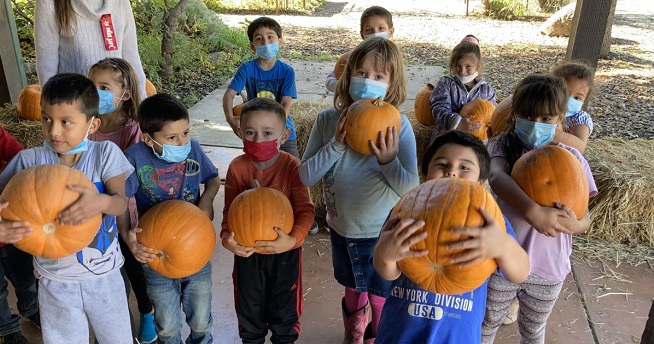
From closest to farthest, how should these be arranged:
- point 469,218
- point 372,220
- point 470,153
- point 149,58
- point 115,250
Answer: point 469,218 < point 470,153 < point 115,250 < point 372,220 < point 149,58

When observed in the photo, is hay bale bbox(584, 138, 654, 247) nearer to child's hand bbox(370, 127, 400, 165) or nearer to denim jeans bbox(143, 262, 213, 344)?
child's hand bbox(370, 127, 400, 165)

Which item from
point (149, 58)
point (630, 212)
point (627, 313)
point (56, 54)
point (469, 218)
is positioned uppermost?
point (56, 54)

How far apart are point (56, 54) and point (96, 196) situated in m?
1.93

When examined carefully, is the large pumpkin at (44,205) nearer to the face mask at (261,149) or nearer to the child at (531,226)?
the face mask at (261,149)

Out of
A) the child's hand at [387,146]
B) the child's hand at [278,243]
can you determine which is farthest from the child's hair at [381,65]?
the child's hand at [278,243]

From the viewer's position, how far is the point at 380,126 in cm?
262

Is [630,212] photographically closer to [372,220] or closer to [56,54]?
[372,220]

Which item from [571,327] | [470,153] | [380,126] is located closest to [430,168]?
[470,153]

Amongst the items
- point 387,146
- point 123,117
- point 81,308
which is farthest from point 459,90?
point 81,308

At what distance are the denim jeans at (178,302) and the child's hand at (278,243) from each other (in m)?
0.50

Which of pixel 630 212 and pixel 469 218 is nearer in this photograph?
pixel 469 218

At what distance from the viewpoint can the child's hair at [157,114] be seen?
270cm

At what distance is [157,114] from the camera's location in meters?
2.71

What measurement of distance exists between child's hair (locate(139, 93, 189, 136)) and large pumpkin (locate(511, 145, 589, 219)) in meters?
1.86
